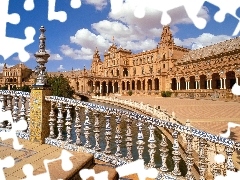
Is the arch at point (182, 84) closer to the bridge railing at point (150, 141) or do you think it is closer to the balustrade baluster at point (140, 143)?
the bridge railing at point (150, 141)

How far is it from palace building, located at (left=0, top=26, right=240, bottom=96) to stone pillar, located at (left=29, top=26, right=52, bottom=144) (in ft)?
112

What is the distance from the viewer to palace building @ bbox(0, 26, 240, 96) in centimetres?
4169

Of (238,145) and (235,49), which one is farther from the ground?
(235,49)

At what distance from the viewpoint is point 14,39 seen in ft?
13.7

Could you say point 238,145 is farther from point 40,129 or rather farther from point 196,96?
point 196,96

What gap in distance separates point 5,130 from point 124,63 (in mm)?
72225

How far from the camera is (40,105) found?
4.50 meters

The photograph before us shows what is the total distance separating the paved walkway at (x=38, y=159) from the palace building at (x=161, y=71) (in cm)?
3445

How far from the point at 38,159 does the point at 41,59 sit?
6.57 ft

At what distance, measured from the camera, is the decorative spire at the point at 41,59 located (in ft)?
14.8

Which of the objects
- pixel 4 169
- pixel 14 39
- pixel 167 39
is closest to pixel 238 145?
pixel 4 169

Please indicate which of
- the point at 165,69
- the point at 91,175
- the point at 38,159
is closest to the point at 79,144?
the point at 38,159

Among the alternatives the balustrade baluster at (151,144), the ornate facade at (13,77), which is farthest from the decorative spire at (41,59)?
the ornate facade at (13,77)

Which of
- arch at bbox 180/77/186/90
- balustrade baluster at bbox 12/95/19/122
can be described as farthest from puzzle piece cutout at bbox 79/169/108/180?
arch at bbox 180/77/186/90
